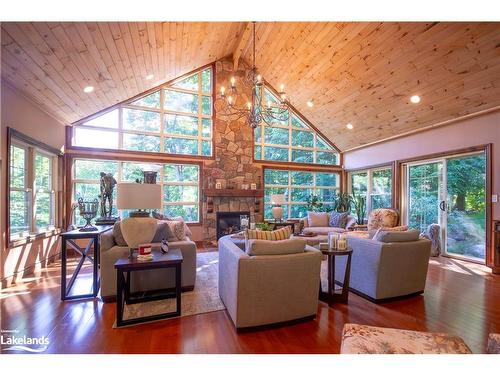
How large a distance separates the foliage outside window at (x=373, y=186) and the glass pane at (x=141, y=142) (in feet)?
19.0

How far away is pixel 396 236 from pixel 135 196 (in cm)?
297

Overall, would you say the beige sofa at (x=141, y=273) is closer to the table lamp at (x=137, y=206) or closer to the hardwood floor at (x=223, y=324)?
the hardwood floor at (x=223, y=324)

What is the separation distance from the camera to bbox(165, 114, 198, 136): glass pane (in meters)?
5.88

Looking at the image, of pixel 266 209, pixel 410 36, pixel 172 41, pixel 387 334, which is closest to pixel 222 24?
pixel 172 41

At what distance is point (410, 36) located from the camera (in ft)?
11.7

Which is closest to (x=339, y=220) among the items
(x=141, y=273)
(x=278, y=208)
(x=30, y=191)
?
(x=278, y=208)

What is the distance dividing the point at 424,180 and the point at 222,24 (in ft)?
17.9

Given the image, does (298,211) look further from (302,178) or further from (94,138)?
(94,138)

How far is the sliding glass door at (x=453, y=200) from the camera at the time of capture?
436 cm

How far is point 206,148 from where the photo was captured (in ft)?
20.3

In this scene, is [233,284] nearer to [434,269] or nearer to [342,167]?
[434,269]

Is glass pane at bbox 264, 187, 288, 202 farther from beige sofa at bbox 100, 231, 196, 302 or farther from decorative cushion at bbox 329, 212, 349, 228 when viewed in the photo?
beige sofa at bbox 100, 231, 196, 302

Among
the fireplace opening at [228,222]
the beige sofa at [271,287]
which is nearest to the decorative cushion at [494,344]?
the beige sofa at [271,287]
